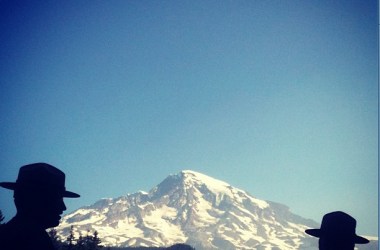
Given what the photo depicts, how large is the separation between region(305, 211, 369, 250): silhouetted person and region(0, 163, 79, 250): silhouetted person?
5.10m

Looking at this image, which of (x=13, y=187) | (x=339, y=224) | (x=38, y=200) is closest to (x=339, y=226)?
(x=339, y=224)

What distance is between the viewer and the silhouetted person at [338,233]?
221 inches

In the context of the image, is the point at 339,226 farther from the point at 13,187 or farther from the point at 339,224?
the point at 13,187

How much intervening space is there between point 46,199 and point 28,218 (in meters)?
0.32

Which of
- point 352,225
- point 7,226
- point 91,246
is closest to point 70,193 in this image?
point 7,226

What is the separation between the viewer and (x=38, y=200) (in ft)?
13.2

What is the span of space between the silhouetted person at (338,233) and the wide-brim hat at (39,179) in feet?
17.0

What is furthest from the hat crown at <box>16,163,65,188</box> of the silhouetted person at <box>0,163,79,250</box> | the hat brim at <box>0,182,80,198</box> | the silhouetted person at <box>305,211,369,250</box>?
the silhouetted person at <box>305,211,369,250</box>

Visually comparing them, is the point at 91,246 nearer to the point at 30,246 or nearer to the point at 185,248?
the point at 30,246

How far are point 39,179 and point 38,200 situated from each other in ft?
0.98

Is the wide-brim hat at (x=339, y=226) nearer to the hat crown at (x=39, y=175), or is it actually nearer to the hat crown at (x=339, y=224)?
the hat crown at (x=339, y=224)

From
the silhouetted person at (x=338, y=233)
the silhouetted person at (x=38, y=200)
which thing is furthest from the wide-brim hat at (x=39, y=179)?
the silhouetted person at (x=338, y=233)

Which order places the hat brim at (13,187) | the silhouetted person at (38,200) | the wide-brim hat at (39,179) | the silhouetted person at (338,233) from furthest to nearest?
the silhouetted person at (338,233)
the hat brim at (13,187)
the wide-brim hat at (39,179)
the silhouetted person at (38,200)

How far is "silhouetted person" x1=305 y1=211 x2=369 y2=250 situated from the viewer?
5625 mm
